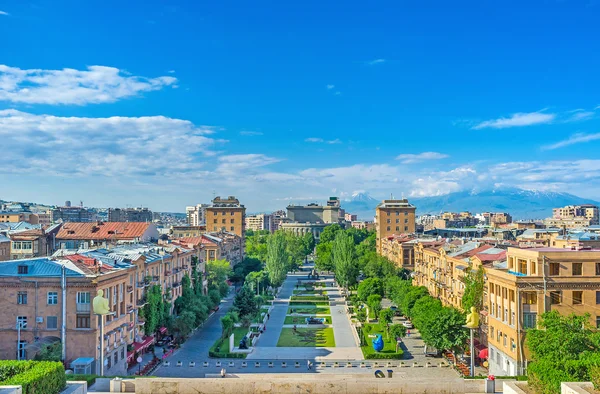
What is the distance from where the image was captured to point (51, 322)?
136 ft

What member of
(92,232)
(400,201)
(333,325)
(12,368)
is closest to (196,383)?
(12,368)

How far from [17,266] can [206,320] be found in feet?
106

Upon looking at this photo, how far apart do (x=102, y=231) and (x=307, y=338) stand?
4595 centimetres

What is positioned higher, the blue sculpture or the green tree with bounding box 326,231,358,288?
the green tree with bounding box 326,231,358,288

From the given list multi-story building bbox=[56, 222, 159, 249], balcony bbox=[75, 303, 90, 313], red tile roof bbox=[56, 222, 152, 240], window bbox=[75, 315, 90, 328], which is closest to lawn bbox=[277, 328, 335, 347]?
window bbox=[75, 315, 90, 328]

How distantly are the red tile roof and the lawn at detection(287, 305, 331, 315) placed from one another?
27350mm

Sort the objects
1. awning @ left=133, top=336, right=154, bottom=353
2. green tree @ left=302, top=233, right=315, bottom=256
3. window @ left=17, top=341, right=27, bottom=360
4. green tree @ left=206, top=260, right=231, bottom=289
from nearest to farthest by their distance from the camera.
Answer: window @ left=17, top=341, right=27, bottom=360 < awning @ left=133, top=336, right=154, bottom=353 < green tree @ left=206, top=260, right=231, bottom=289 < green tree @ left=302, top=233, right=315, bottom=256

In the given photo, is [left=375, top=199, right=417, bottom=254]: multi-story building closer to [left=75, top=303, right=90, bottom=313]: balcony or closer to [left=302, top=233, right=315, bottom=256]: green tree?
[left=302, top=233, right=315, bottom=256]: green tree

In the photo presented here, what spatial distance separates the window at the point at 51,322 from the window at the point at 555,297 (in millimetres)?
35228

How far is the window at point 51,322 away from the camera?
41.5 meters

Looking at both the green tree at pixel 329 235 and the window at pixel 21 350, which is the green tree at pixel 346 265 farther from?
the green tree at pixel 329 235

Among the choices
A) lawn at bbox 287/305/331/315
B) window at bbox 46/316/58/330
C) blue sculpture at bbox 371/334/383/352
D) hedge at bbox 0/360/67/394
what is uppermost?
hedge at bbox 0/360/67/394

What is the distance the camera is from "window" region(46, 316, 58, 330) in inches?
1635

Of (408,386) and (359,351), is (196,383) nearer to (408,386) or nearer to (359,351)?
(408,386)
